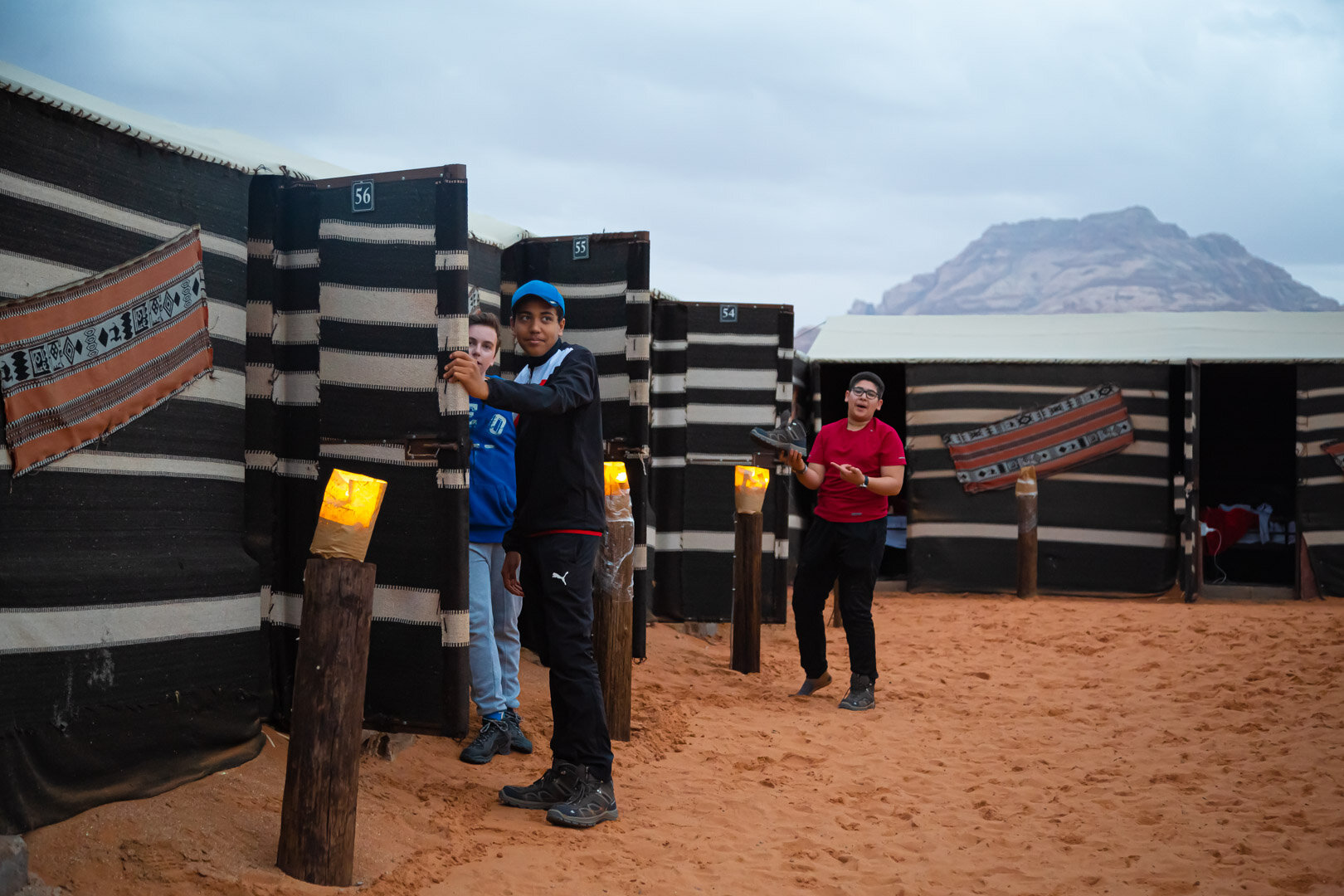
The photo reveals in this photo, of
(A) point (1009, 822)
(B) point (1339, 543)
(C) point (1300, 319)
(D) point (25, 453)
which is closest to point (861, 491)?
(A) point (1009, 822)

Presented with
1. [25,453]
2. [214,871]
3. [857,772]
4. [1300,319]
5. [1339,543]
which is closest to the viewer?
[214,871]

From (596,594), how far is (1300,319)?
34.0ft

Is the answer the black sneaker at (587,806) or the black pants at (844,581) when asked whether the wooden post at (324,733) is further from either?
the black pants at (844,581)

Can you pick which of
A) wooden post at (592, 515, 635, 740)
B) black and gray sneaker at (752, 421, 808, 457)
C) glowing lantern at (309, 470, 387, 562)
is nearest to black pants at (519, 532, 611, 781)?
glowing lantern at (309, 470, 387, 562)

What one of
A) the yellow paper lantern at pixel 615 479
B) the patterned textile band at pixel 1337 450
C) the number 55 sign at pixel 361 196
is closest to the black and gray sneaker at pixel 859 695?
the yellow paper lantern at pixel 615 479

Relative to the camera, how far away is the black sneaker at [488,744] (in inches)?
158

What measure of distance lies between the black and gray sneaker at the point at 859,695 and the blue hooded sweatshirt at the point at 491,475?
2476 millimetres

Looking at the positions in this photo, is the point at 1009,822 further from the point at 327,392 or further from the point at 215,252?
the point at 215,252

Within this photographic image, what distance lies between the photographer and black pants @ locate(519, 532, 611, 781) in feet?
11.6

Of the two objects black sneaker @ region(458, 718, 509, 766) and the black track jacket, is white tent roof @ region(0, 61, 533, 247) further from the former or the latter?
black sneaker @ region(458, 718, 509, 766)

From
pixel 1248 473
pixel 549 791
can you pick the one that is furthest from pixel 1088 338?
pixel 549 791

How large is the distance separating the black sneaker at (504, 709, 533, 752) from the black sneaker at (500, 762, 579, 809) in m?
0.57

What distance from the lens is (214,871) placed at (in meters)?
2.79

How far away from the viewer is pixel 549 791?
3625 millimetres
